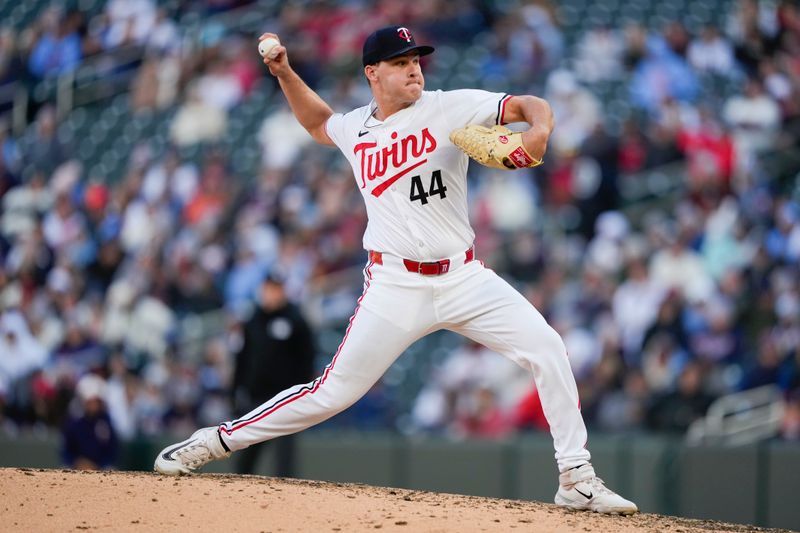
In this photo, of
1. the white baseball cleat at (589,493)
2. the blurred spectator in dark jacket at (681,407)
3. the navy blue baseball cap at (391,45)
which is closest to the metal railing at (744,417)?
the blurred spectator in dark jacket at (681,407)

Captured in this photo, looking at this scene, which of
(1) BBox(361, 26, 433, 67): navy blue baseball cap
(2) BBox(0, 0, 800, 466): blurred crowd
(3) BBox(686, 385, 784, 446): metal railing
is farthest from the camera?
(2) BBox(0, 0, 800, 466): blurred crowd

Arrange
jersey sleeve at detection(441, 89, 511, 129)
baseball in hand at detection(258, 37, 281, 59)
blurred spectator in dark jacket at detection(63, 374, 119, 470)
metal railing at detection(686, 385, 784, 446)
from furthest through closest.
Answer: metal railing at detection(686, 385, 784, 446) → blurred spectator in dark jacket at detection(63, 374, 119, 470) → baseball in hand at detection(258, 37, 281, 59) → jersey sleeve at detection(441, 89, 511, 129)

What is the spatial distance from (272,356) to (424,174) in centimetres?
326

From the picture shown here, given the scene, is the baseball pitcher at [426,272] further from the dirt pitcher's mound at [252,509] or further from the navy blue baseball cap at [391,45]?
the dirt pitcher's mound at [252,509]

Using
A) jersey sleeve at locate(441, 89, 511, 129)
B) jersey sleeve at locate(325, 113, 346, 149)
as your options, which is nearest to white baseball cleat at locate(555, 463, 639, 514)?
jersey sleeve at locate(441, 89, 511, 129)

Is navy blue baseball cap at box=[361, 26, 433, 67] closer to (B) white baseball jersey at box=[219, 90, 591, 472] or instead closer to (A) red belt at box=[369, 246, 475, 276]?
(B) white baseball jersey at box=[219, 90, 591, 472]

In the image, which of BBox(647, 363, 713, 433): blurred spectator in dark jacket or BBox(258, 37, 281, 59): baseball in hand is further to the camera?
BBox(647, 363, 713, 433): blurred spectator in dark jacket

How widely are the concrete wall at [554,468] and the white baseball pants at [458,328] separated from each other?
12.3ft

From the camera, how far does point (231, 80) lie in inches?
528

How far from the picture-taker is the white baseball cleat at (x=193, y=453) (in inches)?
211

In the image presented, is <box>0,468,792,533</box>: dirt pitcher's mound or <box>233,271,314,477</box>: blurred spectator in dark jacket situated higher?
<box>233,271,314,477</box>: blurred spectator in dark jacket

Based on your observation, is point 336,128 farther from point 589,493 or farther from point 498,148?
point 589,493

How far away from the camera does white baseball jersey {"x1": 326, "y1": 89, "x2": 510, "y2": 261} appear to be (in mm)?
4953

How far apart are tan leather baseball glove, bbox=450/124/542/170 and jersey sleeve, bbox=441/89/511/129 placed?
0.59ft
